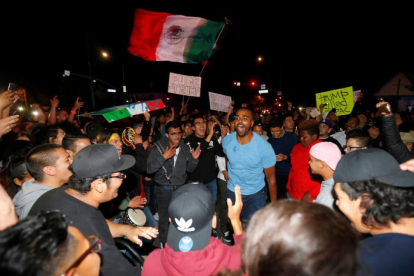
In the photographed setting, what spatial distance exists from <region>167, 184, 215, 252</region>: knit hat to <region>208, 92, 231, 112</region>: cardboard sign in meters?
7.06

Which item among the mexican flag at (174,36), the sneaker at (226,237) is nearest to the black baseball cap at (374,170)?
the sneaker at (226,237)

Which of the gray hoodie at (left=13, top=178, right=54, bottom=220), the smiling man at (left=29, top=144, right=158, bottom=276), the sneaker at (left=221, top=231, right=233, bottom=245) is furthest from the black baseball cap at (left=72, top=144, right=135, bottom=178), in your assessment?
the sneaker at (left=221, top=231, right=233, bottom=245)

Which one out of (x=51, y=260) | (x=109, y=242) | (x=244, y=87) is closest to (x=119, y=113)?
(x=109, y=242)

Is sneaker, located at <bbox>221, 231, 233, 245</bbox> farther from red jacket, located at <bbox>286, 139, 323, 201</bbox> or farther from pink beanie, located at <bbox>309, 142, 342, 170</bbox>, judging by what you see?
pink beanie, located at <bbox>309, 142, 342, 170</bbox>

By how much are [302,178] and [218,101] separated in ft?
18.5

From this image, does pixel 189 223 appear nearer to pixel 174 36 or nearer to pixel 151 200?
pixel 151 200

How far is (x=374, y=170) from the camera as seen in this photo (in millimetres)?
1782

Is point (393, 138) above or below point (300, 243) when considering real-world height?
above

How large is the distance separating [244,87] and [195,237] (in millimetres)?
59591

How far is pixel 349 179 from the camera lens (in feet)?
6.03

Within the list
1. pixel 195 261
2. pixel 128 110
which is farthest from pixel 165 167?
pixel 128 110

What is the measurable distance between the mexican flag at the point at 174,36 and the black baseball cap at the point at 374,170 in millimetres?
7472

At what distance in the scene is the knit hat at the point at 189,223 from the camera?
179cm

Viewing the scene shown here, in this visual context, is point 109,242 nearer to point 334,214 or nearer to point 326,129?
point 334,214
